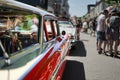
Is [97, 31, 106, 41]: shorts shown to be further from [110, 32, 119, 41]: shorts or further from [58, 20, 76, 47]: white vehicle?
[58, 20, 76, 47]: white vehicle

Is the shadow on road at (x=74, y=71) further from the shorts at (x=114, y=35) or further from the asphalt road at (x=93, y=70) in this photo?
the shorts at (x=114, y=35)

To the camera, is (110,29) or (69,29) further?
(69,29)

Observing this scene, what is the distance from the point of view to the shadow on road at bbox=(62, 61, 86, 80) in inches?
257

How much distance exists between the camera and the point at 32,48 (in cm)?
336

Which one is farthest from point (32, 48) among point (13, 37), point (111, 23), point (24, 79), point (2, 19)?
point (111, 23)

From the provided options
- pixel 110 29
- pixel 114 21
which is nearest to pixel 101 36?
pixel 110 29

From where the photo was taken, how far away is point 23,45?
3490 mm

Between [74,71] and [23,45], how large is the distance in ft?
12.9

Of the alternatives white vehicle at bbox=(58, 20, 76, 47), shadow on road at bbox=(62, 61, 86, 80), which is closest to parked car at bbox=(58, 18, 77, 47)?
white vehicle at bbox=(58, 20, 76, 47)

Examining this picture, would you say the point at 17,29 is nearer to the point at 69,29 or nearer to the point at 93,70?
the point at 93,70

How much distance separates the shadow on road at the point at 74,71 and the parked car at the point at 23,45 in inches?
106

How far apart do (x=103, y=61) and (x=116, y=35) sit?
144 cm

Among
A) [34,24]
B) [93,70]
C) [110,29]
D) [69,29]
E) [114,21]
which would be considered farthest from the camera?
[69,29]

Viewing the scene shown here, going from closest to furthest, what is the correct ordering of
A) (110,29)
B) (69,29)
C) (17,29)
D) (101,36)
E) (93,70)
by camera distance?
(17,29) < (93,70) < (110,29) < (101,36) < (69,29)
